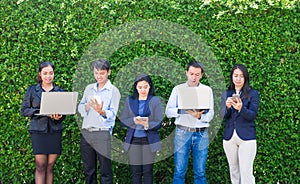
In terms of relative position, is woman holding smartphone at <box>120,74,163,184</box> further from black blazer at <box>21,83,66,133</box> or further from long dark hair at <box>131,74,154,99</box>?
black blazer at <box>21,83,66,133</box>

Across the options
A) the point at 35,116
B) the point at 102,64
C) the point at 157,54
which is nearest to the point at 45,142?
the point at 35,116

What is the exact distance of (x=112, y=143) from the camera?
6.37 metres

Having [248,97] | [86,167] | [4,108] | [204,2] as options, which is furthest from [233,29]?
[4,108]

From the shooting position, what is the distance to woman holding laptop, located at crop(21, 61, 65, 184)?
565 cm

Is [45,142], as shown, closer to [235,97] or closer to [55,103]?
[55,103]

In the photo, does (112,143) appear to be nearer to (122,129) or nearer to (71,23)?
(122,129)

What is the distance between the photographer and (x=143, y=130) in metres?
5.74

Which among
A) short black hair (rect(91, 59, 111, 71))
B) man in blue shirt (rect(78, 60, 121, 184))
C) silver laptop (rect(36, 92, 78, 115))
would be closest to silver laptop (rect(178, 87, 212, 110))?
man in blue shirt (rect(78, 60, 121, 184))

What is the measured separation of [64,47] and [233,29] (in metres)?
2.17

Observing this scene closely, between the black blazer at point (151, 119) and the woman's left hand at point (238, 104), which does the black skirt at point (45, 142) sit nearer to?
the black blazer at point (151, 119)

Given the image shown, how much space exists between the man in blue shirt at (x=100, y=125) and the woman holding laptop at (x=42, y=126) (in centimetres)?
32

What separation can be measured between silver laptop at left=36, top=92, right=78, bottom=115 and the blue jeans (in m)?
1.37

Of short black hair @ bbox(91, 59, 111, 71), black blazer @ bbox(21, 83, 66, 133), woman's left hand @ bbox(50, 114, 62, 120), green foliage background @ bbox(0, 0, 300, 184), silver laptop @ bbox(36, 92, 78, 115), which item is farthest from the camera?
green foliage background @ bbox(0, 0, 300, 184)

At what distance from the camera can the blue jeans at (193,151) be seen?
19.2ft
